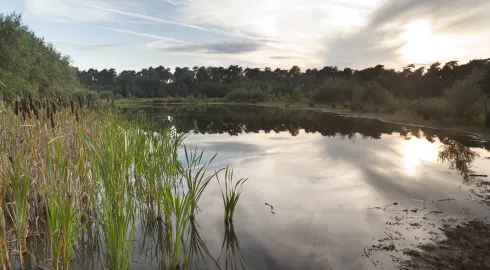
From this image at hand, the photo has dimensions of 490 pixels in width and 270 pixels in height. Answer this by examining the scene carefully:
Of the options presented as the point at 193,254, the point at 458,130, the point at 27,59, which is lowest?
the point at 193,254

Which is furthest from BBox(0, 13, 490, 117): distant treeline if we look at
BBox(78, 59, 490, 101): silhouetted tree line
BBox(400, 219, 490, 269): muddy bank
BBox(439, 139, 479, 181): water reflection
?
BBox(439, 139, 479, 181): water reflection

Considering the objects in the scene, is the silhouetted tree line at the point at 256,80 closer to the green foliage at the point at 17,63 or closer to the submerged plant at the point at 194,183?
the green foliage at the point at 17,63

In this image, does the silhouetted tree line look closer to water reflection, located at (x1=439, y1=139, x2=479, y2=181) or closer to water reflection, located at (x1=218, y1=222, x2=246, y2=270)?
water reflection, located at (x1=439, y1=139, x2=479, y2=181)

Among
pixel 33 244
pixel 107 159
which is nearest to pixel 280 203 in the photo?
pixel 107 159

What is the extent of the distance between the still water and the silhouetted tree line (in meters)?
55.3

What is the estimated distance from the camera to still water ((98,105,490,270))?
648 cm

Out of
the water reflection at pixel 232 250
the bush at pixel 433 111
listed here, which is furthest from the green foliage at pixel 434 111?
the water reflection at pixel 232 250

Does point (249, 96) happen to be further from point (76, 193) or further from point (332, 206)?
point (76, 193)

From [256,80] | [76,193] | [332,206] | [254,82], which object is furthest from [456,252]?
[256,80]

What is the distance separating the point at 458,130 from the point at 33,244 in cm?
2894

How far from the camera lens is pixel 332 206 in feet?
31.1

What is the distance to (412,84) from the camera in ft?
277

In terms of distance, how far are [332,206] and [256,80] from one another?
113m

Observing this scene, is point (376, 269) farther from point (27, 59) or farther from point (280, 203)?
point (27, 59)
